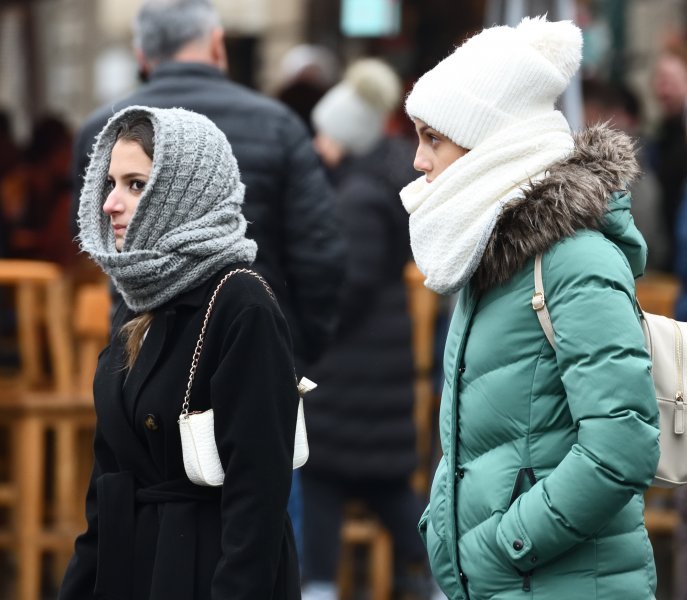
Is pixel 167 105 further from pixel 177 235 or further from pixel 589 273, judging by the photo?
pixel 589 273

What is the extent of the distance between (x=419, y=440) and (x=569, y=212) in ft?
12.7

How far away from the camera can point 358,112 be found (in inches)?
252

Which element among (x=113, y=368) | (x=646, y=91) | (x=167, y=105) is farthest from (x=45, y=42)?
(x=113, y=368)

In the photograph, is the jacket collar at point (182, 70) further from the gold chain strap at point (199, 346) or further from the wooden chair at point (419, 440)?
the wooden chair at point (419, 440)

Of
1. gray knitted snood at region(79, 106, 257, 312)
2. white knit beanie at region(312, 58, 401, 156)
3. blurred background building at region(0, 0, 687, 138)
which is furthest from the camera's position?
blurred background building at region(0, 0, 687, 138)

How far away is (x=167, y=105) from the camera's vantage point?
15.4 feet

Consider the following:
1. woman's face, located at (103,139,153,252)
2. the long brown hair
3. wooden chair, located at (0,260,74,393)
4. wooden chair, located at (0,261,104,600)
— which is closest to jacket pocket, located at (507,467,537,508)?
the long brown hair

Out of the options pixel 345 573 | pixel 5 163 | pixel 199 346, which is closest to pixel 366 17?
pixel 5 163

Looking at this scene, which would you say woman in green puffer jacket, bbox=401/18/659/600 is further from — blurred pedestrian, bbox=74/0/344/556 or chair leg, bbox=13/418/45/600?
chair leg, bbox=13/418/45/600

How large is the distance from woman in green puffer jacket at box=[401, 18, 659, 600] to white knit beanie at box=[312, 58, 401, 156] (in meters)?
3.10

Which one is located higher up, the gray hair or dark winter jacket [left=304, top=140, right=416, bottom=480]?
the gray hair

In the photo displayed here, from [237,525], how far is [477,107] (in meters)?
0.97

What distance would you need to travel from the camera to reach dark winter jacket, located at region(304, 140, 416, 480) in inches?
237

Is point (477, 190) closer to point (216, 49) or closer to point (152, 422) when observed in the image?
point (152, 422)
